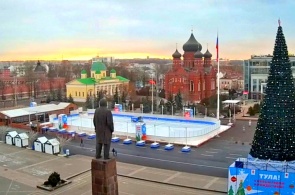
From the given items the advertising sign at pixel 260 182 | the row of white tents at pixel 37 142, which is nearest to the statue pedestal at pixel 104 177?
the advertising sign at pixel 260 182

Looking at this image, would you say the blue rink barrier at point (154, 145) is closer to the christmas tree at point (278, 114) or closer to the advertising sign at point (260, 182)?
the advertising sign at point (260, 182)

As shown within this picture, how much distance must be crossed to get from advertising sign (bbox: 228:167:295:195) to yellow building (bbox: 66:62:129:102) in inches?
2070

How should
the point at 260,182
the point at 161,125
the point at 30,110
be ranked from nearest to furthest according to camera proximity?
the point at 260,182
the point at 161,125
the point at 30,110

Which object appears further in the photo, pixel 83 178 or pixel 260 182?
pixel 83 178

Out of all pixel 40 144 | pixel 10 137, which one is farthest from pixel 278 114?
pixel 10 137

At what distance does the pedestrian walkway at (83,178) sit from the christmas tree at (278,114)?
476 centimetres

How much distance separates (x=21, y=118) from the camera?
46.7 metres

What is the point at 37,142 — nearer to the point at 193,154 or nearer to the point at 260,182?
the point at 193,154

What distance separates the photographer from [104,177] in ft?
37.8

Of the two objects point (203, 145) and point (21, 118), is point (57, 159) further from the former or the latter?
point (21, 118)

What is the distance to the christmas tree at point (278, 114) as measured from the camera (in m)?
17.6

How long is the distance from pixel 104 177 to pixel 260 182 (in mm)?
9991

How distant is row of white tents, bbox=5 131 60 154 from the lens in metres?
30.9

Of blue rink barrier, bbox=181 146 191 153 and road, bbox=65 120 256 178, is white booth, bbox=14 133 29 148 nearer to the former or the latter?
road, bbox=65 120 256 178
